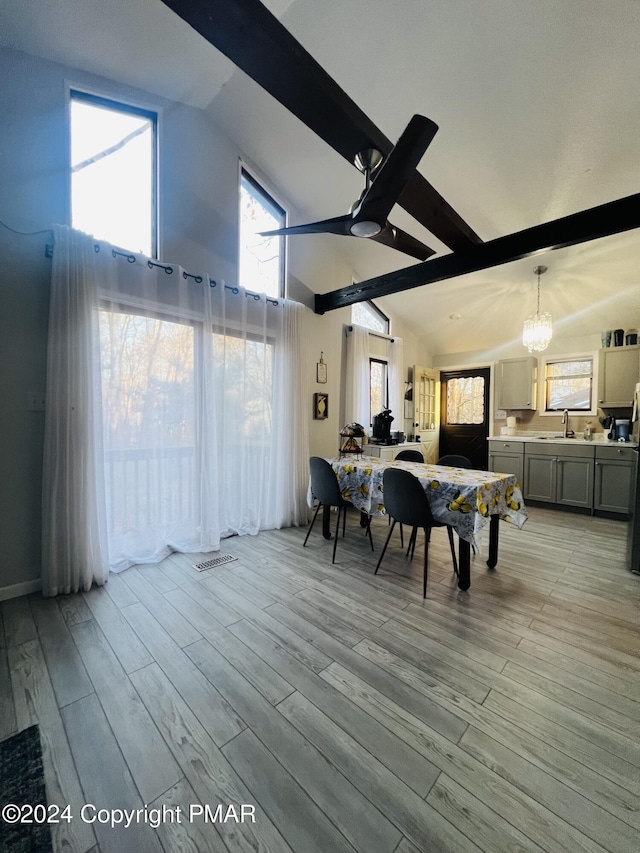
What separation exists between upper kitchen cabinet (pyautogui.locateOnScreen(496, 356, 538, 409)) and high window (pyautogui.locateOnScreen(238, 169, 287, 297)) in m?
3.74

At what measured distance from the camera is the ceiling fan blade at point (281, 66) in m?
1.33

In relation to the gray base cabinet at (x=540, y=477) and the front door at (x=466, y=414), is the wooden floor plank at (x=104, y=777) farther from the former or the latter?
the front door at (x=466, y=414)

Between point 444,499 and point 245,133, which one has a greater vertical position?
point 245,133

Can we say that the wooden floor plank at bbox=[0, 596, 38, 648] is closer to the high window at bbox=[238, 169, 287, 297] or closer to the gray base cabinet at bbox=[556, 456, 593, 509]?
the high window at bbox=[238, 169, 287, 297]

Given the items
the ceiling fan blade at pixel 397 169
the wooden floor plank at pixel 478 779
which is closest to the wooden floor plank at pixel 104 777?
the wooden floor plank at pixel 478 779

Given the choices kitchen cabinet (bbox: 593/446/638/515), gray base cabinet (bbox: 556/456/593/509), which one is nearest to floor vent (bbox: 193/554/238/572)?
gray base cabinet (bbox: 556/456/593/509)

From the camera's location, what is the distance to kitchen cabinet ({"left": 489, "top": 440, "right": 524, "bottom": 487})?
4805 mm

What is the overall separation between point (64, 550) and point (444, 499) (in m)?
2.73

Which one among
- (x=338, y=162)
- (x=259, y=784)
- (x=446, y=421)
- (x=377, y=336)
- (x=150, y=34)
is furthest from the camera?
(x=446, y=421)

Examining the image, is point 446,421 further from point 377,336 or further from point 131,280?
point 131,280

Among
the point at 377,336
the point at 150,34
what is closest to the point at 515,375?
the point at 377,336

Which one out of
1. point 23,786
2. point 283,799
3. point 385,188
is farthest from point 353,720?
point 385,188

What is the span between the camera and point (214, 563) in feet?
9.28

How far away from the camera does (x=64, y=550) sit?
235cm
